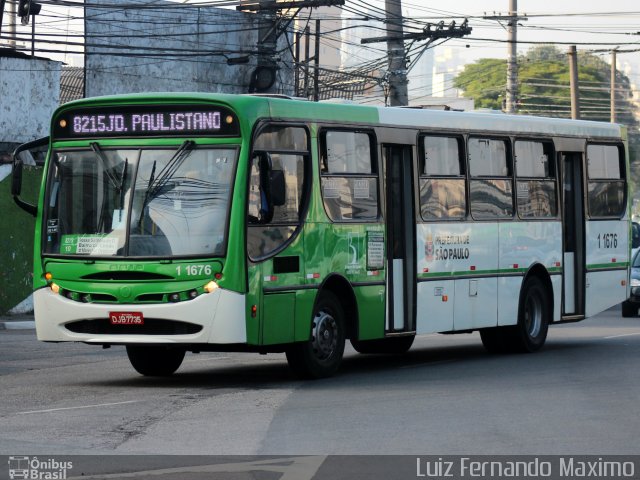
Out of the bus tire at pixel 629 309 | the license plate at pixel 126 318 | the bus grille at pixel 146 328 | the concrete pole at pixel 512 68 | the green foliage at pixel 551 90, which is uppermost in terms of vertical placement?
the green foliage at pixel 551 90

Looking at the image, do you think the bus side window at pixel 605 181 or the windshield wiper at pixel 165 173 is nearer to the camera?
the windshield wiper at pixel 165 173

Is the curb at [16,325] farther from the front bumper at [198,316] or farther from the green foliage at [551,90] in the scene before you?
the green foliage at [551,90]

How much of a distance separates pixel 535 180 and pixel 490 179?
51.1 inches

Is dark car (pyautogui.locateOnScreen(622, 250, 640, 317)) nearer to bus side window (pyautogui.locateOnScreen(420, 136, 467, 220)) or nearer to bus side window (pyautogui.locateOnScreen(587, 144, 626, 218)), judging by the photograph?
bus side window (pyautogui.locateOnScreen(587, 144, 626, 218))

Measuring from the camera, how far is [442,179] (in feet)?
59.0

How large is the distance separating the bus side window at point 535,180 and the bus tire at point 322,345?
4.60m

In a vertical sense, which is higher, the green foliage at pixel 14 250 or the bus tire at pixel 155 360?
the green foliage at pixel 14 250

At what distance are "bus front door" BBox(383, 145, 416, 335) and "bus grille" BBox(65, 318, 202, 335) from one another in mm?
3172

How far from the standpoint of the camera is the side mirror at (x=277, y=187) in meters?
14.7

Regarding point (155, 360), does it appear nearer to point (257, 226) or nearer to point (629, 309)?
point (257, 226)

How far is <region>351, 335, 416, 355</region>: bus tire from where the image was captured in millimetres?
19281

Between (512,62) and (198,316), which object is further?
(512,62)

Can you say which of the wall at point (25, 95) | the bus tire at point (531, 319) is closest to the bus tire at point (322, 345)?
the bus tire at point (531, 319)

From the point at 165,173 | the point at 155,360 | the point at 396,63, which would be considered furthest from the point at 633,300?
the point at 165,173
